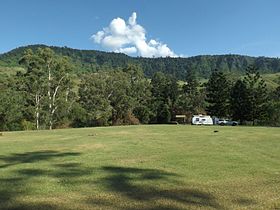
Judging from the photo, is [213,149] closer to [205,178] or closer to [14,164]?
[205,178]

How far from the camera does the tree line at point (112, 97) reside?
55.4 metres

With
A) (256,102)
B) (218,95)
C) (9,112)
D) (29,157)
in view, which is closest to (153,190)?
(29,157)

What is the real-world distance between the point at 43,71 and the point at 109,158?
4615cm

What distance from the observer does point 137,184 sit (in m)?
9.36

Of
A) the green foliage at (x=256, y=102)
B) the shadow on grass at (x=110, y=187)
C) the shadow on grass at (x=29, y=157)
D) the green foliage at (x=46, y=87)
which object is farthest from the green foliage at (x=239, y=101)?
the shadow on grass at (x=110, y=187)

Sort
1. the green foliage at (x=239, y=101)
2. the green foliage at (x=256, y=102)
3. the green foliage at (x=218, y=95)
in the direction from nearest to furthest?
1. the green foliage at (x=256, y=102)
2. the green foliage at (x=239, y=101)
3. the green foliage at (x=218, y=95)

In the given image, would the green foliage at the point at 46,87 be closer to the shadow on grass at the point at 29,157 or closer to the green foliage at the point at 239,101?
the green foliage at the point at 239,101

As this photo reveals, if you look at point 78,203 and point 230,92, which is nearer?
point 78,203

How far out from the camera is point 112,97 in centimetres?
6706

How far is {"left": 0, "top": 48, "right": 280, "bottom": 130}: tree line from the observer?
55.4 meters

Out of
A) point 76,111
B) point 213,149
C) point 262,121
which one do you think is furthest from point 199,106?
point 213,149

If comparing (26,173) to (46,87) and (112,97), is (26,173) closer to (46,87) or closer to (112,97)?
(46,87)

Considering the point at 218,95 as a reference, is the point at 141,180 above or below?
below

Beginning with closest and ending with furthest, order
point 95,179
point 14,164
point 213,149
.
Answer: point 95,179 → point 14,164 → point 213,149
